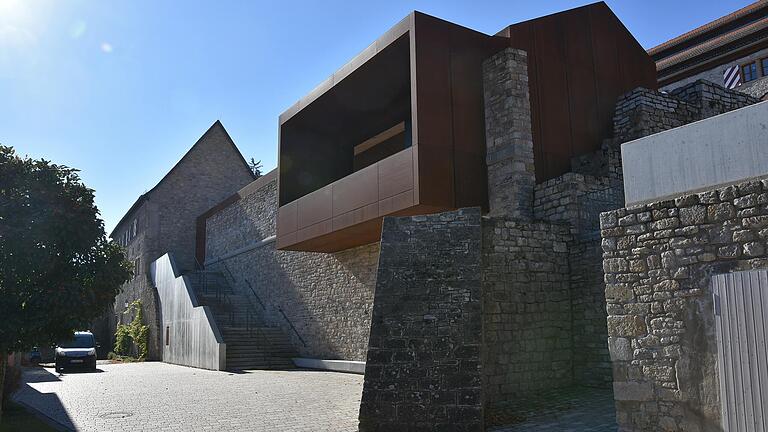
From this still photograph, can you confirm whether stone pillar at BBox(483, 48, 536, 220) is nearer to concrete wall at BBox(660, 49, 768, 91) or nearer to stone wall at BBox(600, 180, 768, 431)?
stone wall at BBox(600, 180, 768, 431)

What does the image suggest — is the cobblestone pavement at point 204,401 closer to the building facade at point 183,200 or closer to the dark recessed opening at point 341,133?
the dark recessed opening at point 341,133

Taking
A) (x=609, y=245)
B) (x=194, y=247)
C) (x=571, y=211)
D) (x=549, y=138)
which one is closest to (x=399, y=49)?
(x=549, y=138)

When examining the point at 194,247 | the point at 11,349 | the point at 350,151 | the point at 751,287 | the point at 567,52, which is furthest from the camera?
the point at 194,247

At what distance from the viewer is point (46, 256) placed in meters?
7.79

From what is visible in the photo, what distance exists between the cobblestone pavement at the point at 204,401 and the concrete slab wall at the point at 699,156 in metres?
4.76

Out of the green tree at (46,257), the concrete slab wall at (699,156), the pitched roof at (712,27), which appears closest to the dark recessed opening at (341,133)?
the green tree at (46,257)

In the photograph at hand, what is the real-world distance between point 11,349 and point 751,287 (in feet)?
28.0

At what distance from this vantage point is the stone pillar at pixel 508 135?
1165 centimetres

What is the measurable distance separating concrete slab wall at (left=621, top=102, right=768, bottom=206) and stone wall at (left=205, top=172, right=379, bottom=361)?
8.54 m

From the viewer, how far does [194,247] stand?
2994 cm

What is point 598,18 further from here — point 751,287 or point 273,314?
point 273,314

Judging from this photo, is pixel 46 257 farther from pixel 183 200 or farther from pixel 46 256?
pixel 183 200

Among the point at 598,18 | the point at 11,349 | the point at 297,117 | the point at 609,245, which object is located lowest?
the point at 11,349

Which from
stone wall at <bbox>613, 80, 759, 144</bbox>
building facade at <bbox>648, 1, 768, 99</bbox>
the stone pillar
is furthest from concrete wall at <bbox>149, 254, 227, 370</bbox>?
building facade at <bbox>648, 1, 768, 99</bbox>
